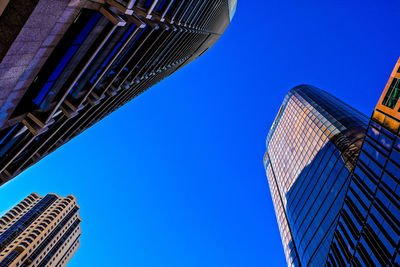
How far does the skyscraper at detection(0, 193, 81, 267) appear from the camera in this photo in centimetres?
8412

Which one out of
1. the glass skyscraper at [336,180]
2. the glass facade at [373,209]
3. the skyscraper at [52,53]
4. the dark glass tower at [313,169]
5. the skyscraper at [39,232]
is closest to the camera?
the skyscraper at [52,53]

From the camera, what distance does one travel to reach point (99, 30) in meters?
12.2

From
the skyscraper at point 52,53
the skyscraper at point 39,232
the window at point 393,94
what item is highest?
the window at point 393,94

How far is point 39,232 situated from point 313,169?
100587mm

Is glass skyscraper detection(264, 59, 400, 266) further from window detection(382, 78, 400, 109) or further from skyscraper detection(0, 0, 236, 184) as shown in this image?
skyscraper detection(0, 0, 236, 184)

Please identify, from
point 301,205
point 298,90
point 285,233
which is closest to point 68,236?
point 285,233

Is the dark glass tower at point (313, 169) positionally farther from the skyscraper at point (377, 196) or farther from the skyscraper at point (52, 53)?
the skyscraper at point (52, 53)

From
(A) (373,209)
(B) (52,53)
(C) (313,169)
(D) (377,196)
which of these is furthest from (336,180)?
(B) (52,53)

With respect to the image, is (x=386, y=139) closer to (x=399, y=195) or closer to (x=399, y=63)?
(x=399, y=195)

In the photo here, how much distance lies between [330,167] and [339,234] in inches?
536

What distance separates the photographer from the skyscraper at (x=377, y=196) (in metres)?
23.0

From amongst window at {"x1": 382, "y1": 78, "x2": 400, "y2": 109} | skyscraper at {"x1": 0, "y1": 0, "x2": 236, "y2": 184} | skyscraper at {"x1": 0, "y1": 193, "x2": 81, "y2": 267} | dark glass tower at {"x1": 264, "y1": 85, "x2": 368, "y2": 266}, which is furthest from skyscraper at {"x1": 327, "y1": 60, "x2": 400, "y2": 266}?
skyscraper at {"x1": 0, "y1": 193, "x2": 81, "y2": 267}

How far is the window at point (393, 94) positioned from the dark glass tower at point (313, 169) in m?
14.4

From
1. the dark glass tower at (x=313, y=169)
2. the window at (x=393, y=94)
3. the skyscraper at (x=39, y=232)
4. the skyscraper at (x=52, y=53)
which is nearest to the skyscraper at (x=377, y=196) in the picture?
the window at (x=393, y=94)
